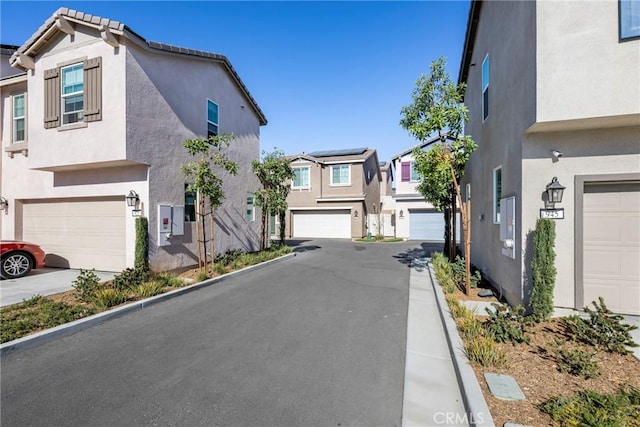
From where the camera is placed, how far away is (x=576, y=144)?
5.02m

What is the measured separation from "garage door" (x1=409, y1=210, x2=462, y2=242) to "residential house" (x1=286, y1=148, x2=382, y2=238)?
371cm

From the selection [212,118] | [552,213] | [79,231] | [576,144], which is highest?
[212,118]

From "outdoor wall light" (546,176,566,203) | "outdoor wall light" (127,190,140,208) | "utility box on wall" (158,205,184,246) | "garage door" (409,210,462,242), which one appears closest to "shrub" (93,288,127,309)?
"utility box on wall" (158,205,184,246)

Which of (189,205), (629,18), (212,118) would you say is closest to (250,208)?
(189,205)

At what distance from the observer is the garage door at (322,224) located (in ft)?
74.4

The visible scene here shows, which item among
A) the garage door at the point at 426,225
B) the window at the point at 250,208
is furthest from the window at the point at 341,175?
the window at the point at 250,208

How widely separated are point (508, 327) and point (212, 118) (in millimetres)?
11448

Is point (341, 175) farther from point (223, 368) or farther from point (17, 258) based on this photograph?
point (223, 368)

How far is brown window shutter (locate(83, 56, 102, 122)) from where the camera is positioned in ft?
26.3

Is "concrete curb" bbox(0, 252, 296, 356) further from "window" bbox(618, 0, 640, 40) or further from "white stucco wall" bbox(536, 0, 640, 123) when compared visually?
"window" bbox(618, 0, 640, 40)

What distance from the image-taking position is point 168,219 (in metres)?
9.09

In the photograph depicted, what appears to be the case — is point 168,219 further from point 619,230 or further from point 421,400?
point 619,230

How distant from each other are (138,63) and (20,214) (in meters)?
7.71

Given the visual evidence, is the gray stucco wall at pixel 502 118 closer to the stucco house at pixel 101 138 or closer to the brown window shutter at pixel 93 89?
the stucco house at pixel 101 138
